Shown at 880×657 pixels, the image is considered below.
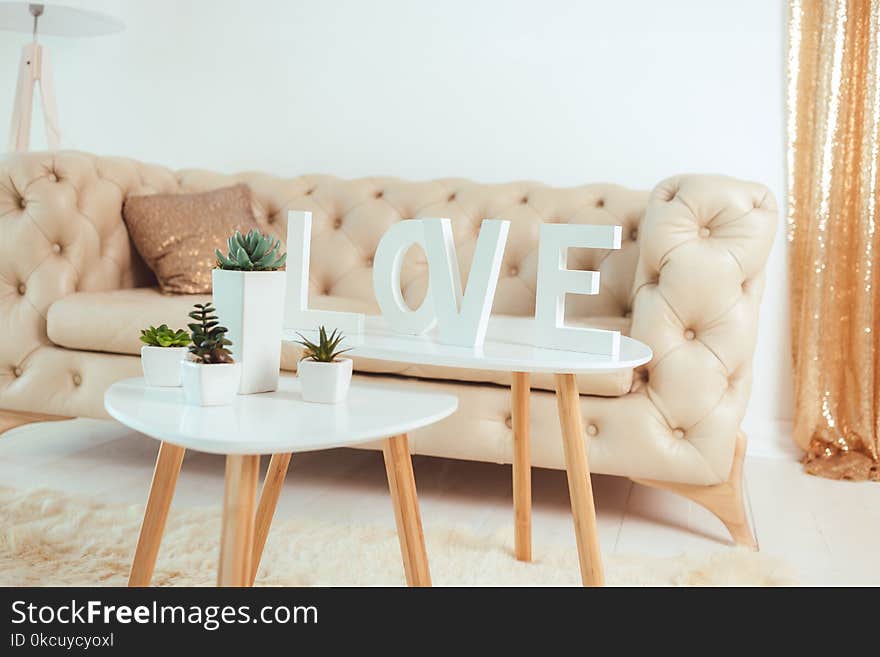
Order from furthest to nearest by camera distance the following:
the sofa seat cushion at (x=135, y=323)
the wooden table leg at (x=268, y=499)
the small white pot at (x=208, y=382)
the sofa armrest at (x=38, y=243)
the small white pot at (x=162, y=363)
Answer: the sofa armrest at (x=38, y=243)
the sofa seat cushion at (x=135, y=323)
the wooden table leg at (x=268, y=499)
the small white pot at (x=162, y=363)
the small white pot at (x=208, y=382)

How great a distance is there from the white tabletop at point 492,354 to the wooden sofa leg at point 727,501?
475mm

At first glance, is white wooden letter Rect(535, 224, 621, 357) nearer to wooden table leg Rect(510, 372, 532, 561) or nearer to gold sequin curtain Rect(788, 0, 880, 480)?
wooden table leg Rect(510, 372, 532, 561)

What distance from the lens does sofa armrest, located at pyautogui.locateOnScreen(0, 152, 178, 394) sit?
6.81 feet

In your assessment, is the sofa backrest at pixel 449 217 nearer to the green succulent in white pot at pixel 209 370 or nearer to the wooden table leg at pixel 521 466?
the wooden table leg at pixel 521 466

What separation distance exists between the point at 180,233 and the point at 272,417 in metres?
1.36

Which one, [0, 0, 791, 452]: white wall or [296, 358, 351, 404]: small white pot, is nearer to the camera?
[296, 358, 351, 404]: small white pot

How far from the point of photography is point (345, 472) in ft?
7.03

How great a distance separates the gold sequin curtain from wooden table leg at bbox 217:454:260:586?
1819 millimetres

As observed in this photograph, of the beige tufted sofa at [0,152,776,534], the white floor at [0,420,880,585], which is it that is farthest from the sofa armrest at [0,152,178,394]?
the white floor at [0,420,880,585]

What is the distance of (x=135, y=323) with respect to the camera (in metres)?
1.97

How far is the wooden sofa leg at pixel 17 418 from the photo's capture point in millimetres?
2123

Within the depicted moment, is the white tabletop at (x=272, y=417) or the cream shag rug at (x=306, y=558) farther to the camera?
the cream shag rug at (x=306, y=558)

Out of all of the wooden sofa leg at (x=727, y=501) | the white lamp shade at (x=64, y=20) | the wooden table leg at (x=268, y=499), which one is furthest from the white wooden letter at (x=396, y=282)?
the white lamp shade at (x=64, y=20)
